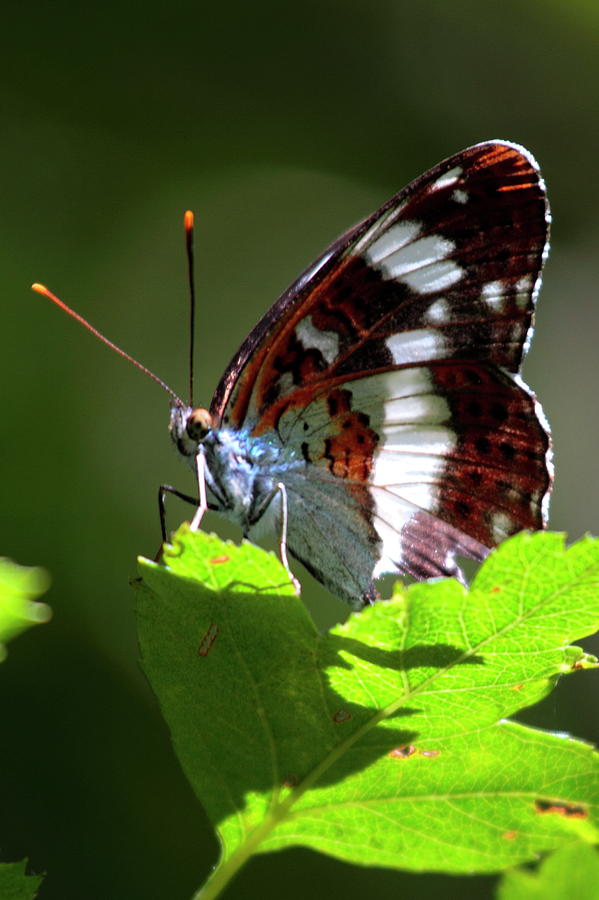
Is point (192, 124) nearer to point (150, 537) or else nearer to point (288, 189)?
point (288, 189)

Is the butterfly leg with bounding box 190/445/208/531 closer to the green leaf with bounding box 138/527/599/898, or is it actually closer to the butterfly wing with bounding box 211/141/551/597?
the butterfly wing with bounding box 211/141/551/597

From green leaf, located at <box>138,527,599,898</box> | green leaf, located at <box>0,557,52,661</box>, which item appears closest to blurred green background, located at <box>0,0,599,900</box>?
green leaf, located at <box>138,527,599,898</box>

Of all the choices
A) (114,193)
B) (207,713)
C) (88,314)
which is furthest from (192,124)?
(207,713)

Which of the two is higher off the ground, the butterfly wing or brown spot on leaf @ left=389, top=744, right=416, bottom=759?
the butterfly wing

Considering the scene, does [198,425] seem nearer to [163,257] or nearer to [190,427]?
[190,427]

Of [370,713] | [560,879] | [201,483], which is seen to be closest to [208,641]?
[370,713]

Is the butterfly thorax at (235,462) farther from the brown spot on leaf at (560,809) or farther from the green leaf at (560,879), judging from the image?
the green leaf at (560,879)

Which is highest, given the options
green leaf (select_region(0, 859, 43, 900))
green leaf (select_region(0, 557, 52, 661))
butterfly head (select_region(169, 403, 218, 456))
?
butterfly head (select_region(169, 403, 218, 456))
